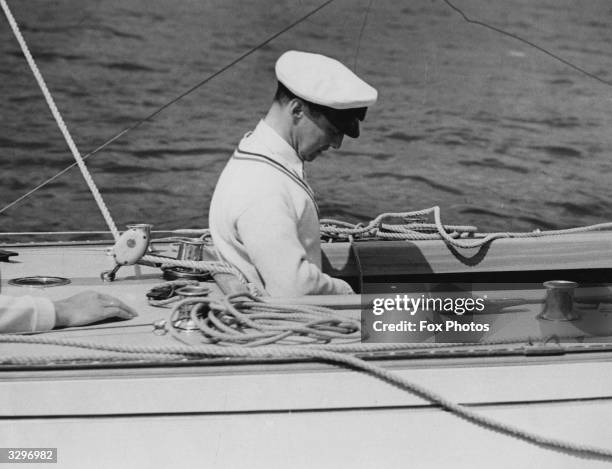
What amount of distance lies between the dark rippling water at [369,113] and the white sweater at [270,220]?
4.69m

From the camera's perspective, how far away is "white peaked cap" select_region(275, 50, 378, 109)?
9.41 feet

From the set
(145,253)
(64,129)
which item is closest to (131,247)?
(145,253)

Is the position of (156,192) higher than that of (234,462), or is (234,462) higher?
(156,192)

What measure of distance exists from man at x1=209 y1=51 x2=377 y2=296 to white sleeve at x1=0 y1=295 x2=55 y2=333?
0.53 m

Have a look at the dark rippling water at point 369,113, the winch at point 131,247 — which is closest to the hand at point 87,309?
the winch at point 131,247

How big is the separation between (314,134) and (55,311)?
851 millimetres

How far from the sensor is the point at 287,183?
2.87 meters

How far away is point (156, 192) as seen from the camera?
8.30 m

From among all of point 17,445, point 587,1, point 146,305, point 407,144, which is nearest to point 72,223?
point 407,144

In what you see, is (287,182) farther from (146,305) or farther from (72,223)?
(72,223)

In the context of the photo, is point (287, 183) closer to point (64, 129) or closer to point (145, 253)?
point (145, 253)

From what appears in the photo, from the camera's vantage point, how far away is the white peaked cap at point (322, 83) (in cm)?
287

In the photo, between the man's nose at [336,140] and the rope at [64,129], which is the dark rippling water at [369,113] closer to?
the rope at [64,129]

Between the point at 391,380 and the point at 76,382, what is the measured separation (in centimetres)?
75
